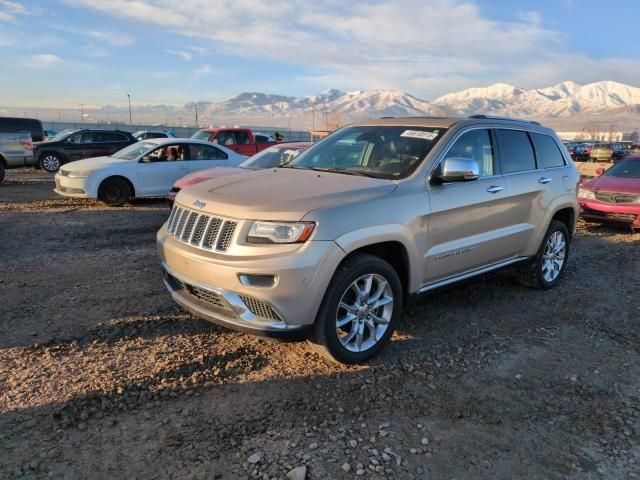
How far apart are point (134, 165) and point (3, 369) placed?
8.12 metres

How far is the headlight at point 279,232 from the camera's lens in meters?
3.43

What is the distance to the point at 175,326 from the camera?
4516 millimetres

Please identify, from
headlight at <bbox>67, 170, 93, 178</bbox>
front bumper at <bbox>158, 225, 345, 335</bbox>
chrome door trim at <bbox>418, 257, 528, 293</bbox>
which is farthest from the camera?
headlight at <bbox>67, 170, 93, 178</bbox>

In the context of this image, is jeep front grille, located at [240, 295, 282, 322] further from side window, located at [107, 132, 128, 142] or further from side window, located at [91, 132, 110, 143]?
side window, located at [91, 132, 110, 143]

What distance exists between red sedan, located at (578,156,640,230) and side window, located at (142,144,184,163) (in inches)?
328

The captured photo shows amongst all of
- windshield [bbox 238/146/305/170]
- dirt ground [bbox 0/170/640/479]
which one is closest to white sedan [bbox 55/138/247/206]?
windshield [bbox 238/146/305/170]

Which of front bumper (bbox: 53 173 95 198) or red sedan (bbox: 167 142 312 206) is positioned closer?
red sedan (bbox: 167 142 312 206)

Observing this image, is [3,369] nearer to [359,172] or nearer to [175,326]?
[175,326]

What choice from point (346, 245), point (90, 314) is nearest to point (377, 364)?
point (346, 245)

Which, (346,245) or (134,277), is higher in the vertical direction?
(346,245)

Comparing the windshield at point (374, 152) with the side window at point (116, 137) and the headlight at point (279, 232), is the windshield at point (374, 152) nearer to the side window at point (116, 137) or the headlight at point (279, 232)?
the headlight at point (279, 232)

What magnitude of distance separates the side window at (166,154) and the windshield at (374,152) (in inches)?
279

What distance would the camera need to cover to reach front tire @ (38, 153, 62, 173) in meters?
18.5

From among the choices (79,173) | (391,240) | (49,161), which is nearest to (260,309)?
(391,240)
